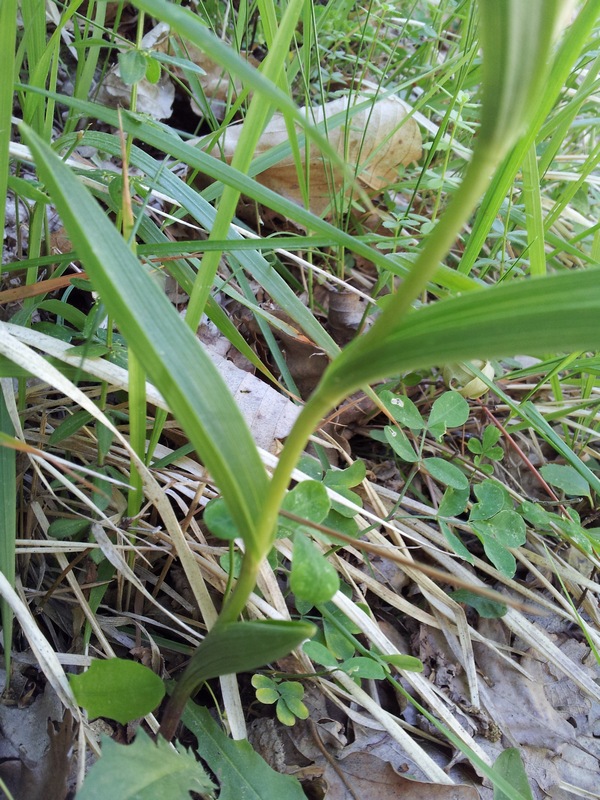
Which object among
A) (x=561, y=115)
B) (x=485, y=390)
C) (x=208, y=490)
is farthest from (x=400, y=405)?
(x=561, y=115)

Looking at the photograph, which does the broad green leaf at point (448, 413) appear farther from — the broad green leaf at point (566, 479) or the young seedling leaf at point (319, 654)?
the young seedling leaf at point (319, 654)

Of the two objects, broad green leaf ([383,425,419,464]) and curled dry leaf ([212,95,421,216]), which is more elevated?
curled dry leaf ([212,95,421,216])

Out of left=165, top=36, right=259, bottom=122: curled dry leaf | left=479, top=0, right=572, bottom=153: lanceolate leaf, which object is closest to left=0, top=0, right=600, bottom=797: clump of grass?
left=479, top=0, right=572, bottom=153: lanceolate leaf

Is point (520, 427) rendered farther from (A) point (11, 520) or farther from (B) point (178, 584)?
(A) point (11, 520)

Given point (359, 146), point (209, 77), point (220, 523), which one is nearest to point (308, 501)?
point (220, 523)

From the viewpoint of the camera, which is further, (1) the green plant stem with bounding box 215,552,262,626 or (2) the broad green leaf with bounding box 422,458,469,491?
(2) the broad green leaf with bounding box 422,458,469,491

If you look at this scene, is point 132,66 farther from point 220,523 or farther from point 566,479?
point 566,479

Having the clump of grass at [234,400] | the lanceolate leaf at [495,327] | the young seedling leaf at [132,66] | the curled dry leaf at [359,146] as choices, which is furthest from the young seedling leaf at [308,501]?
the curled dry leaf at [359,146]

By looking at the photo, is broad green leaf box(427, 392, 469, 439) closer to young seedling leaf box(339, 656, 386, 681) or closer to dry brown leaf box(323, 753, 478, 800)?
young seedling leaf box(339, 656, 386, 681)
